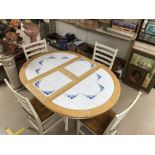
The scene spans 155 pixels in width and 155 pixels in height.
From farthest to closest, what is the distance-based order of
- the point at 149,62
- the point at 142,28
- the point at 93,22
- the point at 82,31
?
the point at 82,31
the point at 93,22
the point at 149,62
the point at 142,28

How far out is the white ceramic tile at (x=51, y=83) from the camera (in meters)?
1.61

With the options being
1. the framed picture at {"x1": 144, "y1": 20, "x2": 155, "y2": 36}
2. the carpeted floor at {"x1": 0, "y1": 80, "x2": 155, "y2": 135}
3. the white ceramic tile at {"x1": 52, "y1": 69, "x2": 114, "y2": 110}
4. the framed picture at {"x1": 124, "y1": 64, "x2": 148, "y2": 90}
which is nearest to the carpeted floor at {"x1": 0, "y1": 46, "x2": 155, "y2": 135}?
the carpeted floor at {"x1": 0, "y1": 80, "x2": 155, "y2": 135}

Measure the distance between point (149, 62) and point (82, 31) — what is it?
1834mm

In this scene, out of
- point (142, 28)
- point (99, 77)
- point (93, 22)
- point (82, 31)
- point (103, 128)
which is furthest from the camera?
point (82, 31)

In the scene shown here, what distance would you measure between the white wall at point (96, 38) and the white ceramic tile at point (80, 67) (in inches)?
46.1

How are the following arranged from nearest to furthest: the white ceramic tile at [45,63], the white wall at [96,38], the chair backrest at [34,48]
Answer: the white ceramic tile at [45,63] < the chair backrest at [34,48] < the white wall at [96,38]

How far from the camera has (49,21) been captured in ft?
13.0

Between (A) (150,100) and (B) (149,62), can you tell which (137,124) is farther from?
(B) (149,62)

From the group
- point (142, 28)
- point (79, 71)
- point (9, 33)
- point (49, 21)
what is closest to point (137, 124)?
point (79, 71)

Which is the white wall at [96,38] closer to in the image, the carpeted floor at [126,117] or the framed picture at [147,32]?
the framed picture at [147,32]

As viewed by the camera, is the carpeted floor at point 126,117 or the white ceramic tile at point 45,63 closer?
the white ceramic tile at point 45,63

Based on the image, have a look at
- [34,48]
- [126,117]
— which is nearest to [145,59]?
[126,117]

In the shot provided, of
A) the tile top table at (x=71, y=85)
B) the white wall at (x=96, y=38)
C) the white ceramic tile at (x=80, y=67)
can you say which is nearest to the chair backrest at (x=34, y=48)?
the tile top table at (x=71, y=85)

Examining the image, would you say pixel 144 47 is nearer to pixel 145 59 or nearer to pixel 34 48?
pixel 145 59
